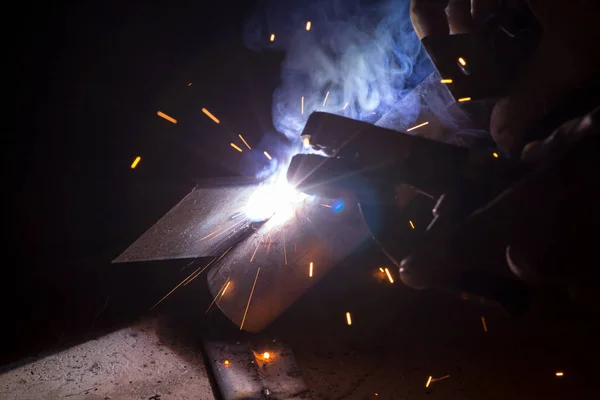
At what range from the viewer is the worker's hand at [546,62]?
61.9 inches

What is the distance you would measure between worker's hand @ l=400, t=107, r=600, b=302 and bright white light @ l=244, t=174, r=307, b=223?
129 centimetres

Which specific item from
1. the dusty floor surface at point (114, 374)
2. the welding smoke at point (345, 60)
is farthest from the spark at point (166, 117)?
the dusty floor surface at point (114, 374)

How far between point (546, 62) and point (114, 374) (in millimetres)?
2724

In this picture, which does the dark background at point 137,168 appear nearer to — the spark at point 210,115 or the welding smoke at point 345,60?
the spark at point 210,115

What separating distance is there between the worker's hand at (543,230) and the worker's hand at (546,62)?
0.86ft

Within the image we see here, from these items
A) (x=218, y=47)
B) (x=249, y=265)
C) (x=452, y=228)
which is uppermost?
(x=218, y=47)

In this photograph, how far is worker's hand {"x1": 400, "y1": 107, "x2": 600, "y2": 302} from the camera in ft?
4.45

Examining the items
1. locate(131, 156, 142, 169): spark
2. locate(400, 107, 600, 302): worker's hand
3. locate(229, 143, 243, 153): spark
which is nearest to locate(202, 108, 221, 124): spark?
locate(229, 143, 243, 153): spark

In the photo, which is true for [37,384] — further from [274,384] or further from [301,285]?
[301,285]

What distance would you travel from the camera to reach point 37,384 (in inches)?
93.2

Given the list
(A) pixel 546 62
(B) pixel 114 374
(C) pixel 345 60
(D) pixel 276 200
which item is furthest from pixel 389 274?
(B) pixel 114 374

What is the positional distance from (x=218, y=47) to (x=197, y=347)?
→ 2.03m

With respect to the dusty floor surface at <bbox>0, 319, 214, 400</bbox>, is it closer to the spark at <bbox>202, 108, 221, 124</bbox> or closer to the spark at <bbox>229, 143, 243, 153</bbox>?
the spark at <bbox>229, 143, 243, 153</bbox>

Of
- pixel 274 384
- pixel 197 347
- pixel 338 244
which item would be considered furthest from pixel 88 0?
pixel 274 384
